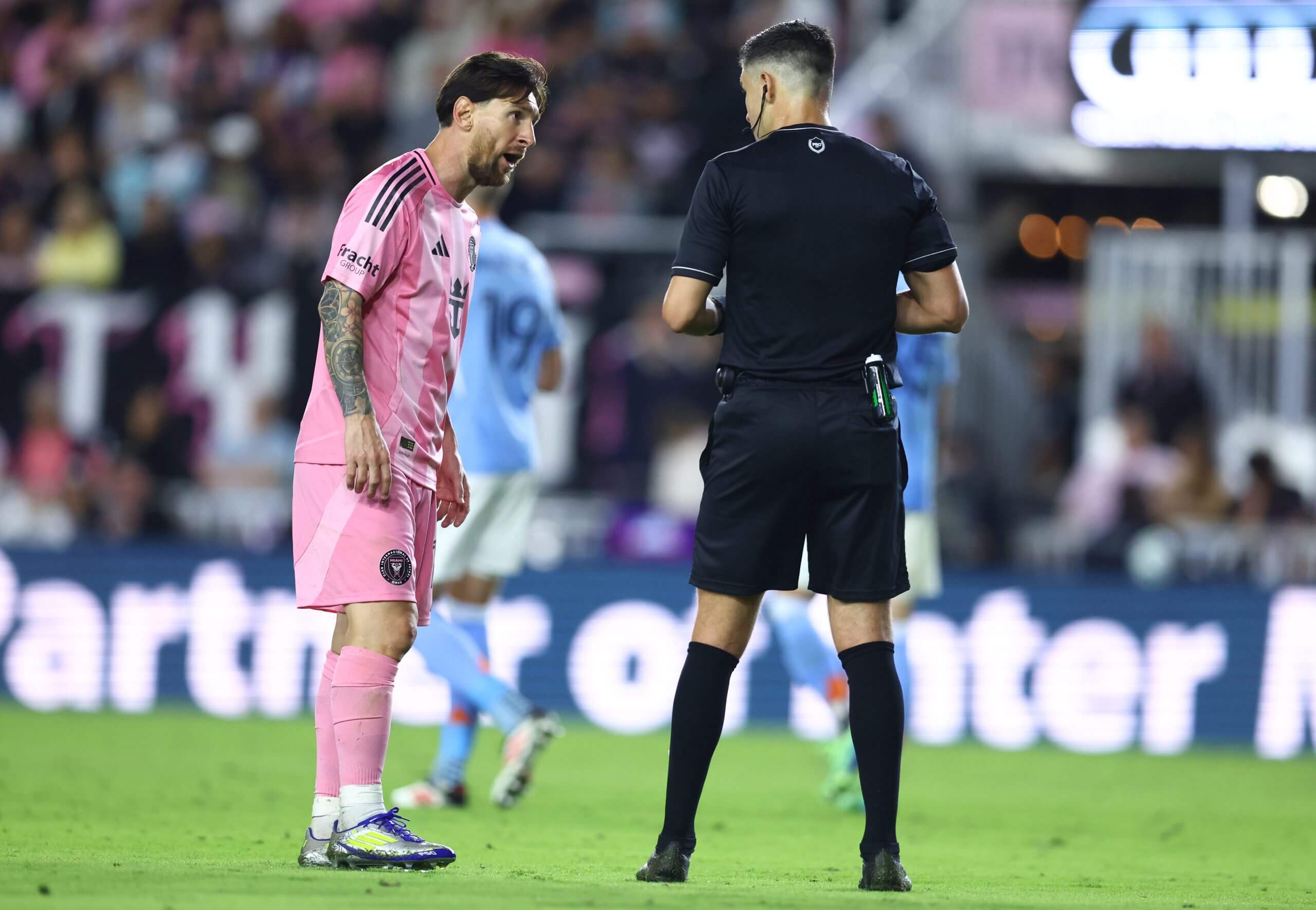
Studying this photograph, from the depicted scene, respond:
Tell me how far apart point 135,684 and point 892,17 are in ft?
30.2

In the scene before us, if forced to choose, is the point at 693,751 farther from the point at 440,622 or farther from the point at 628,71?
the point at 628,71

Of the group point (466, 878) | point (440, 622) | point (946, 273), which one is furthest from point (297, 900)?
point (440, 622)

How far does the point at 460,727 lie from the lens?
7527 mm

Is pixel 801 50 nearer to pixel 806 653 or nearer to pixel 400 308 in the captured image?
pixel 400 308

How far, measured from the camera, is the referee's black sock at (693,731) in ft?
16.1

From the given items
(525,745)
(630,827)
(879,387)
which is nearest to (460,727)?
(525,745)

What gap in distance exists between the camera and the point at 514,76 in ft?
17.3

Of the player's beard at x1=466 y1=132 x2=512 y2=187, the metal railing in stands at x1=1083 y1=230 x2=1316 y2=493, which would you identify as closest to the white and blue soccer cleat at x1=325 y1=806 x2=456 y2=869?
the player's beard at x1=466 y1=132 x2=512 y2=187

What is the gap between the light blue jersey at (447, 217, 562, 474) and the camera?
7746 millimetres

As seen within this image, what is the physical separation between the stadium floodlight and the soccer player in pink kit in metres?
12.7

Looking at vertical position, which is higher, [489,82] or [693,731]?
[489,82]

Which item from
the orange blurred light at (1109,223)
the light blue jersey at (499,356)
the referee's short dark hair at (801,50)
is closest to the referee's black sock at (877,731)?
the referee's short dark hair at (801,50)

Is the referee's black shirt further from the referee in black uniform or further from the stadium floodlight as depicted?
the stadium floodlight

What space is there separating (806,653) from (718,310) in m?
3.48
